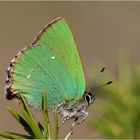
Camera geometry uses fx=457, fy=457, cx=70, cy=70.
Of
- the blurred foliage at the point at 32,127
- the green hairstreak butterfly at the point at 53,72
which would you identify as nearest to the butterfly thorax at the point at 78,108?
the green hairstreak butterfly at the point at 53,72

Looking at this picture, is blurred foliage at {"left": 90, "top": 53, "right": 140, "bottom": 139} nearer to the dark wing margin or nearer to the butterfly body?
the butterfly body

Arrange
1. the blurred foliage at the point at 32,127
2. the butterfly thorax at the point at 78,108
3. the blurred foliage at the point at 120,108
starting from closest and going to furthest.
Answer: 1. the blurred foliage at the point at 32,127
2. the blurred foliage at the point at 120,108
3. the butterfly thorax at the point at 78,108

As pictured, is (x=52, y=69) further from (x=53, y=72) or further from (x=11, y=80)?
(x=11, y=80)

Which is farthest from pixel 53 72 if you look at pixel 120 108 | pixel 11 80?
pixel 120 108

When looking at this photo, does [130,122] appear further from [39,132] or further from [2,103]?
[2,103]

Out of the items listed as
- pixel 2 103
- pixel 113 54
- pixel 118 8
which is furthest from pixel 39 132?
pixel 118 8

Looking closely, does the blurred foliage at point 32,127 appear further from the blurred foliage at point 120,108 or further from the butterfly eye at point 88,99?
the butterfly eye at point 88,99

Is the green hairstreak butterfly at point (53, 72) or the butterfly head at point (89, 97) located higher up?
the green hairstreak butterfly at point (53, 72)
